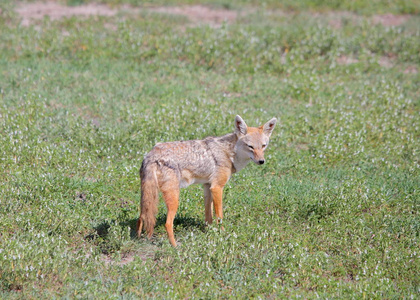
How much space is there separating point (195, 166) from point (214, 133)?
132 inches

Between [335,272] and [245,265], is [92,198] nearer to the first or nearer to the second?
[245,265]

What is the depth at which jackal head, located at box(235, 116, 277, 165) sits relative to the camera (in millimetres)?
8391

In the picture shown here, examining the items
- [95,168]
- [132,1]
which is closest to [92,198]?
[95,168]

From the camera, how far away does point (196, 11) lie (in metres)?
19.2

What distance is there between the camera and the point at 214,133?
1143 cm

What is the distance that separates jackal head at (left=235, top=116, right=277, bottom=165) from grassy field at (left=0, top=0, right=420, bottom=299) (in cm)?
111

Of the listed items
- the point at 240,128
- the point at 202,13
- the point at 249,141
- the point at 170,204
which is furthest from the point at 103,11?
the point at 170,204

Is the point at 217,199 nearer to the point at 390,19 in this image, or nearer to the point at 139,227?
the point at 139,227

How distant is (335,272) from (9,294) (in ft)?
14.6

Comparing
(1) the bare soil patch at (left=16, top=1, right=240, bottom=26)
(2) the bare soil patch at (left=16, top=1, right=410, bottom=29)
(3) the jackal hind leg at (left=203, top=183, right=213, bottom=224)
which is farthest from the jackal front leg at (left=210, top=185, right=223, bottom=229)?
(1) the bare soil patch at (left=16, top=1, right=240, bottom=26)

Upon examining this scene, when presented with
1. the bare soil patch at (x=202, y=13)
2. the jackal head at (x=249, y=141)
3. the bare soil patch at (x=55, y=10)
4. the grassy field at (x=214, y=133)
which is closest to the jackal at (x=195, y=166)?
the jackal head at (x=249, y=141)

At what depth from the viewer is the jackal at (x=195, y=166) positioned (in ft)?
25.2

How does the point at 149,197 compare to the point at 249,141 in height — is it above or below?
below

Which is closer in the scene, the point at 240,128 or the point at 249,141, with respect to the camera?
the point at 249,141
